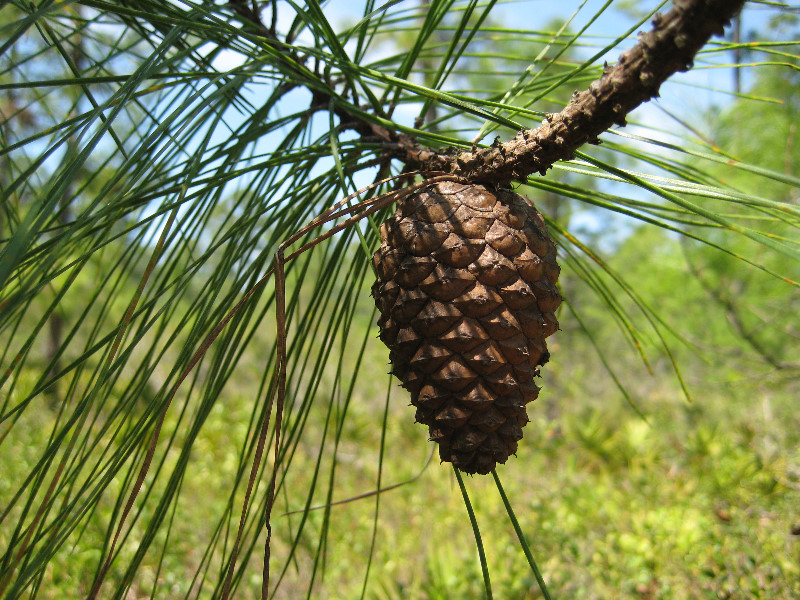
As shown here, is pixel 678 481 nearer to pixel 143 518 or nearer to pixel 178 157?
pixel 143 518

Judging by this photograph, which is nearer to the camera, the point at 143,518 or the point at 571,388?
the point at 143,518

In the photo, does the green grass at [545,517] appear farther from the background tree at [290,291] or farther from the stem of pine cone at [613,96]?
the stem of pine cone at [613,96]

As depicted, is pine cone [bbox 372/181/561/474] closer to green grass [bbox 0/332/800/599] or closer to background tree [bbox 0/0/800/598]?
background tree [bbox 0/0/800/598]

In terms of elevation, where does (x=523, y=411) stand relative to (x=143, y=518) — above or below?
below

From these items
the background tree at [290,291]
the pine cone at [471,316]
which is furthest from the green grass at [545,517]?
the pine cone at [471,316]

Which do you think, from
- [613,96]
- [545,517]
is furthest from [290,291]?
[613,96]

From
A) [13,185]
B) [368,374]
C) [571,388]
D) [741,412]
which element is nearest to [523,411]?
[13,185]
